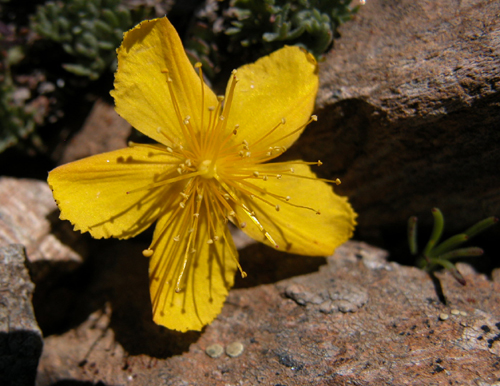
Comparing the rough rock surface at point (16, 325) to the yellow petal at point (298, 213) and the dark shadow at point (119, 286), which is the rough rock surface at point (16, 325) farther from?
the yellow petal at point (298, 213)

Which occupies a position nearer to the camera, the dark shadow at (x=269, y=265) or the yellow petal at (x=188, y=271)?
the yellow petal at (x=188, y=271)

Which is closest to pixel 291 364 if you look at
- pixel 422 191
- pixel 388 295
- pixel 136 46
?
pixel 388 295

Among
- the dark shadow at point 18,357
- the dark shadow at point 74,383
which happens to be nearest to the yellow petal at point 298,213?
the dark shadow at point 74,383

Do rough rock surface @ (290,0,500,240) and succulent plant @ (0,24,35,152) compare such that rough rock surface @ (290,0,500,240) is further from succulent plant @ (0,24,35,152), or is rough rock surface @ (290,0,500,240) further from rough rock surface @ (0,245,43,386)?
succulent plant @ (0,24,35,152)

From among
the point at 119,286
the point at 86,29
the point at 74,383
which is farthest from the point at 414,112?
the point at 74,383

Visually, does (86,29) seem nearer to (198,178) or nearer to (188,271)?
(198,178)

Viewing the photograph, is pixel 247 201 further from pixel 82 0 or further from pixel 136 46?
pixel 82 0
